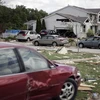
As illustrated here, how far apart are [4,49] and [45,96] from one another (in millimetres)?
1456

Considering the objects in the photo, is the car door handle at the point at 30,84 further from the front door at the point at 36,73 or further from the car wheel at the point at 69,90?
the car wheel at the point at 69,90

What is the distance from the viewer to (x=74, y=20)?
59.9 meters

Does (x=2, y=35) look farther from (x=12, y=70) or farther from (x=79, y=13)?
(x=12, y=70)

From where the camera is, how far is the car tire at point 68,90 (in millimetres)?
6918

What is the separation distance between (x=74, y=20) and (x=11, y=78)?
55149 mm

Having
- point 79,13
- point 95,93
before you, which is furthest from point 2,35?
point 95,93

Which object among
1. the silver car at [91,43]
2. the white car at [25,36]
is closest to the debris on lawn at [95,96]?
the silver car at [91,43]

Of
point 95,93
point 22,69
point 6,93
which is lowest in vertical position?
point 95,93

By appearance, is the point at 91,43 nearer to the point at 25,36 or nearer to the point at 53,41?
the point at 53,41

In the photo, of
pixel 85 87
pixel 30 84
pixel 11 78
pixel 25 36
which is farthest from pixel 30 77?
pixel 25 36

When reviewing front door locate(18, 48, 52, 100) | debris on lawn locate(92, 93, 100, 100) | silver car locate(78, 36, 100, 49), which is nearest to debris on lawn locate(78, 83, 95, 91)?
debris on lawn locate(92, 93, 100, 100)

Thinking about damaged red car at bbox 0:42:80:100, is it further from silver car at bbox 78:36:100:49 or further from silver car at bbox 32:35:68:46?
silver car at bbox 32:35:68:46

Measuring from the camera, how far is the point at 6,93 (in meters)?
5.33

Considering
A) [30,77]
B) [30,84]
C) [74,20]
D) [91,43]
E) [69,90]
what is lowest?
[91,43]
